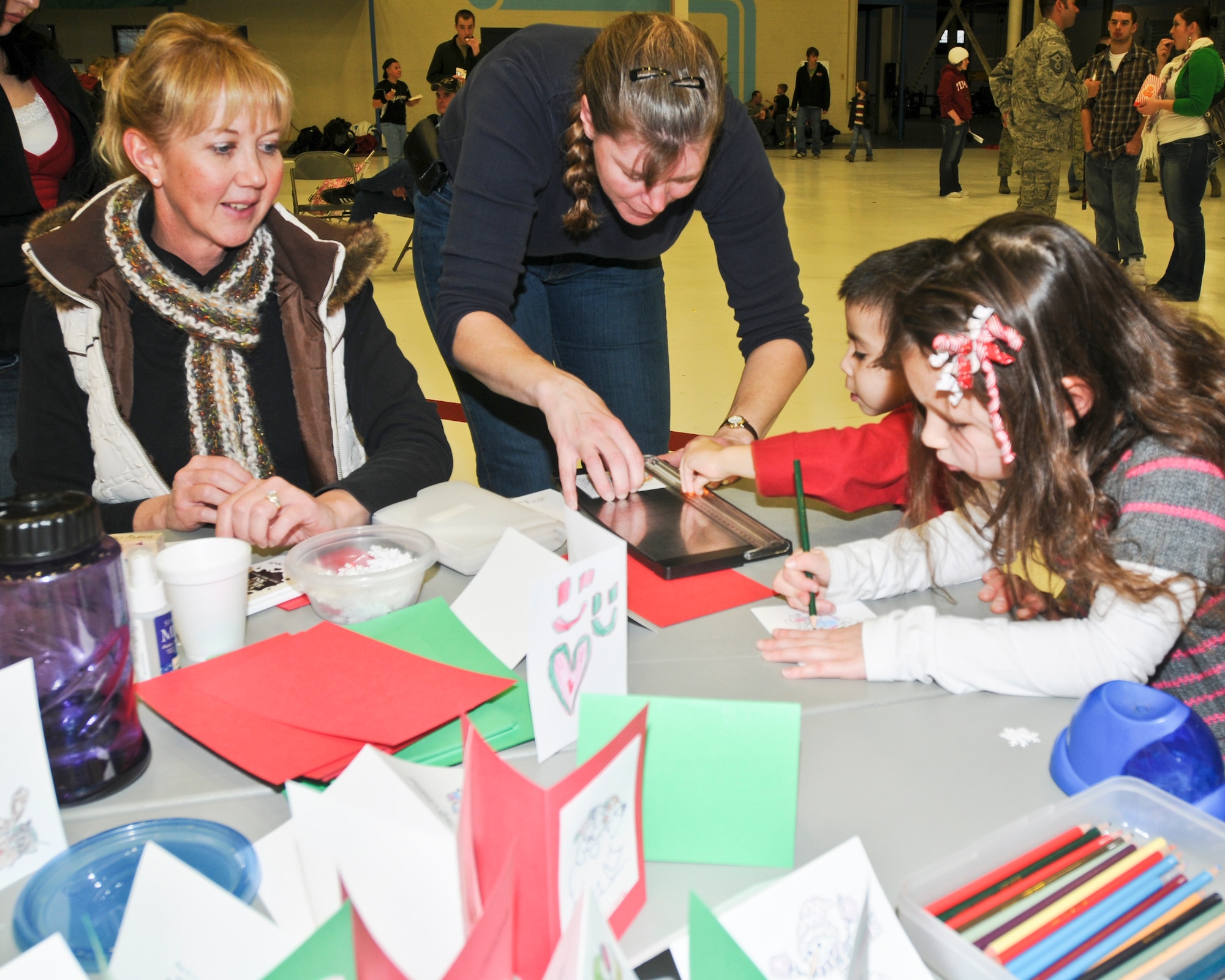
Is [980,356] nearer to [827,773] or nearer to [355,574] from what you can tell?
[827,773]

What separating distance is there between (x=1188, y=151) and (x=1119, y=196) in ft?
1.41

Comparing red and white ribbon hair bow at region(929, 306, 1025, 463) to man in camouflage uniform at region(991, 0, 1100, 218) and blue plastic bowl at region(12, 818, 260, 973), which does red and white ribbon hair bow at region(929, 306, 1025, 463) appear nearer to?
blue plastic bowl at region(12, 818, 260, 973)

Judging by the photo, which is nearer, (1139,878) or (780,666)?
(1139,878)

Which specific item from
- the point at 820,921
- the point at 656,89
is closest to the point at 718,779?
the point at 820,921

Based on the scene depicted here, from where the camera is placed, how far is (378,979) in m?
0.59

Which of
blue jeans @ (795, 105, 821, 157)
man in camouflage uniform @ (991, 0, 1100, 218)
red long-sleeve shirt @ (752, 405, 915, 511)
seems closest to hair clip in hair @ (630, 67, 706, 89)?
red long-sleeve shirt @ (752, 405, 915, 511)

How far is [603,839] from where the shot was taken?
65 cm

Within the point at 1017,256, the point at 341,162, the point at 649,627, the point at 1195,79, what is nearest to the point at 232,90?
the point at 649,627

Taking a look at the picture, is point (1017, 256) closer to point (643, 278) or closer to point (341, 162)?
point (643, 278)

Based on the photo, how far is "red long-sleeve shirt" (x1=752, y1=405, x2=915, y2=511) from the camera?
Result: 1.46 m

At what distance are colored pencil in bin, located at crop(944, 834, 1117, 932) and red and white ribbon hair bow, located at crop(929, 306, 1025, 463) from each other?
1.45ft

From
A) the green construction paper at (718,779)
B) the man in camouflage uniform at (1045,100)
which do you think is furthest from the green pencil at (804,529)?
the man in camouflage uniform at (1045,100)

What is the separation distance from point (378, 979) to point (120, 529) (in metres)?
1.06

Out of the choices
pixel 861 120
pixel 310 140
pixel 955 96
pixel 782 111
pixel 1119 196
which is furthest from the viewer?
pixel 782 111
